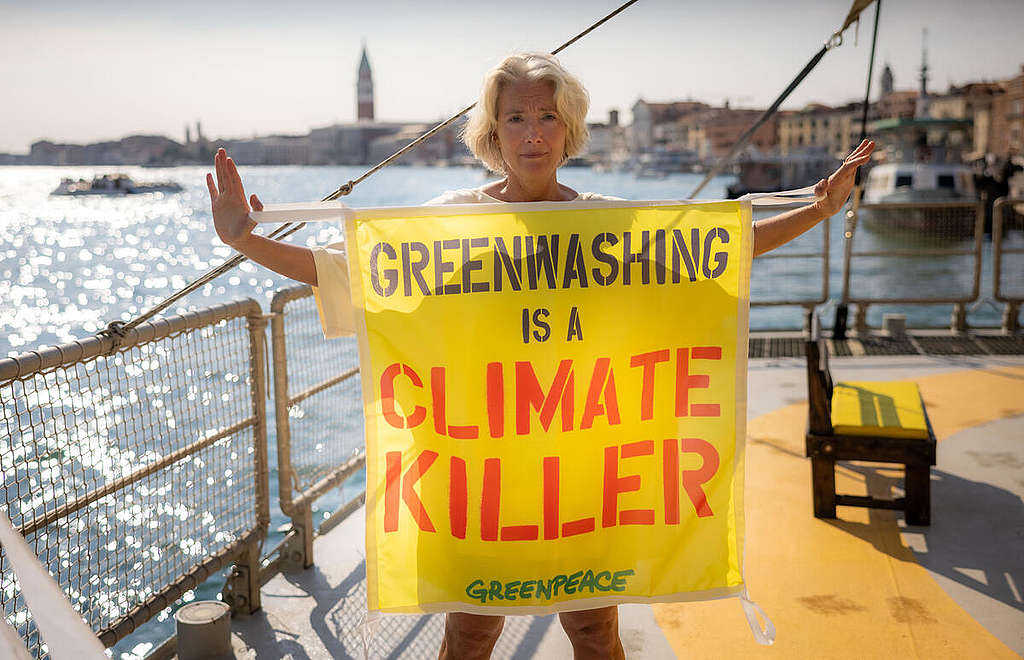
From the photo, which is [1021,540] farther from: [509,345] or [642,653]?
[509,345]

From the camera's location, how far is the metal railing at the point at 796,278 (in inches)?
388

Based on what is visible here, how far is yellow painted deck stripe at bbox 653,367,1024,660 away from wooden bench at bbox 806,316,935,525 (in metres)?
0.13

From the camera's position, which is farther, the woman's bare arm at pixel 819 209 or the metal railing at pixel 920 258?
the metal railing at pixel 920 258

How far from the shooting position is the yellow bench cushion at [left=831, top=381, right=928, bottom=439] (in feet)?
14.9

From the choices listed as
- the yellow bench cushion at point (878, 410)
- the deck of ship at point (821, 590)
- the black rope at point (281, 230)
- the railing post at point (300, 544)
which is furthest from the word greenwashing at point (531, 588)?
the yellow bench cushion at point (878, 410)

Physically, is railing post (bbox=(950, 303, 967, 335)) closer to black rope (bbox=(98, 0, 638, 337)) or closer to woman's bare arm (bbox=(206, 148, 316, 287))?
black rope (bbox=(98, 0, 638, 337))

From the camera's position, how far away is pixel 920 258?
46656 mm

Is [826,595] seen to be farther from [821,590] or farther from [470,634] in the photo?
[470,634]

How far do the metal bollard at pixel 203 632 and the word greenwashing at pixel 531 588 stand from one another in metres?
1.48

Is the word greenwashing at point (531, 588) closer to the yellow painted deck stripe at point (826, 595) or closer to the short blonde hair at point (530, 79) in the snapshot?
the short blonde hair at point (530, 79)

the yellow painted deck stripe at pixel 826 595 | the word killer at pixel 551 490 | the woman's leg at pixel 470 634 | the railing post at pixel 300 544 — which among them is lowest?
the yellow painted deck stripe at pixel 826 595

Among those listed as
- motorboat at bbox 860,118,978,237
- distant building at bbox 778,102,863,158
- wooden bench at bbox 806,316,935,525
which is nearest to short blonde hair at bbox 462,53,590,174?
wooden bench at bbox 806,316,935,525

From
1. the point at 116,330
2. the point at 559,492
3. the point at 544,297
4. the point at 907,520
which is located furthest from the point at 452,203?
the point at 907,520

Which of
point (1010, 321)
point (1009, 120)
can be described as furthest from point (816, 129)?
point (1010, 321)
